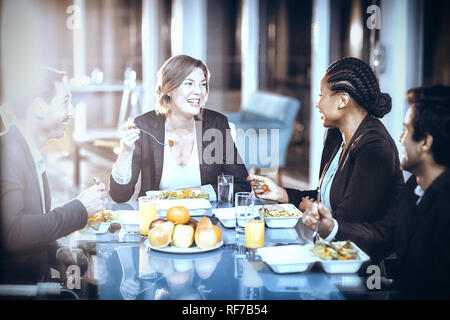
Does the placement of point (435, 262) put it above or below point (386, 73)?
below

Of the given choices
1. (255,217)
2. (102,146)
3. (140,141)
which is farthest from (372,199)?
(102,146)

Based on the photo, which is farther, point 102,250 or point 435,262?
point 102,250

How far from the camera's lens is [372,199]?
6.50 feet

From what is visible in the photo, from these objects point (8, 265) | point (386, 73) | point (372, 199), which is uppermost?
point (386, 73)

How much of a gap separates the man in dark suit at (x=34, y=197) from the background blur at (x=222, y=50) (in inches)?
119

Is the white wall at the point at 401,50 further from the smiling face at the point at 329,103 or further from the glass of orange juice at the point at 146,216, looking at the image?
the glass of orange juice at the point at 146,216

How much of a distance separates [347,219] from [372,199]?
0.11m

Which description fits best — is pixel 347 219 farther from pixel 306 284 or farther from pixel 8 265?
pixel 8 265

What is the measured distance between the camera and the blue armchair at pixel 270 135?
207 inches

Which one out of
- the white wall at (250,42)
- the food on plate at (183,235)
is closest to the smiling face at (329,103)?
the food on plate at (183,235)

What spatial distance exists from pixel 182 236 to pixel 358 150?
683 millimetres

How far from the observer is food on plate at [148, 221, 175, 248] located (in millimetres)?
1746

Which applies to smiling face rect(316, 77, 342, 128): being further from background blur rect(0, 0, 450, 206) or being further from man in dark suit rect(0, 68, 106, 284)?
background blur rect(0, 0, 450, 206)

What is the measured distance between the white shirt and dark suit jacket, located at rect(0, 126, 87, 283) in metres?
0.85
